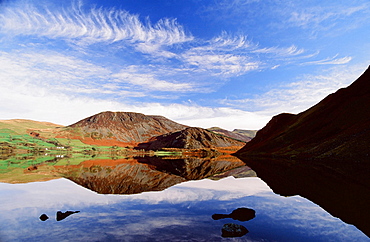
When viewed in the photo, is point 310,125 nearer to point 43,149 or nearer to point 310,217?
point 310,217

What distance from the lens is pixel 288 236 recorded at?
9.40m

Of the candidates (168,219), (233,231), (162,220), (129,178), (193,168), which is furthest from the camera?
(193,168)

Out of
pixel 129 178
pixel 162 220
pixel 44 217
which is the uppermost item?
pixel 44 217

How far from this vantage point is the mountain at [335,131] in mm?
50284

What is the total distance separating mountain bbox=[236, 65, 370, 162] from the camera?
50.3 m

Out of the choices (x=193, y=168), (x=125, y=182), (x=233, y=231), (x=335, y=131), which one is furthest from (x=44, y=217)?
(x=335, y=131)

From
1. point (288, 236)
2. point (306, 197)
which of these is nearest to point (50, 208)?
point (288, 236)

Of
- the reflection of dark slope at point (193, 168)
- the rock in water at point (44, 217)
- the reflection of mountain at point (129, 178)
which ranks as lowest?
the reflection of dark slope at point (193, 168)

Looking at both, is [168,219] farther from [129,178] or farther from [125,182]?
[129,178]

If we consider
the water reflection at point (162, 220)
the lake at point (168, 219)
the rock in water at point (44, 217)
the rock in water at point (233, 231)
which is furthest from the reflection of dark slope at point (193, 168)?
the rock in water at point (233, 231)

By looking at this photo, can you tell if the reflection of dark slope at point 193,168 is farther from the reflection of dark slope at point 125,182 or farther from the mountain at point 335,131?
the mountain at point 335,131

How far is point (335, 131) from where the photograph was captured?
6581 cm

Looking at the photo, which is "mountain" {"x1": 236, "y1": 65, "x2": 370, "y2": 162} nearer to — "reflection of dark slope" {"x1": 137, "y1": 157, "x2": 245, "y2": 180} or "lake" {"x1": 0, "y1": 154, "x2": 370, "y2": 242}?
"reflection of dark slope" {"x1": 137, "y1": 157, "x2": 245, "y2": 180}

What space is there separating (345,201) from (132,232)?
14729 mm
